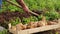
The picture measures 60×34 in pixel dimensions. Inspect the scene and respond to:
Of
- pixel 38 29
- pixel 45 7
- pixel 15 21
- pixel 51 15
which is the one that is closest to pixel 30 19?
pixel 15 21

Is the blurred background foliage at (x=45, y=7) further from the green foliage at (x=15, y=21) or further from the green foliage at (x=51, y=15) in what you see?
the green foliage at (x=15, y=21)

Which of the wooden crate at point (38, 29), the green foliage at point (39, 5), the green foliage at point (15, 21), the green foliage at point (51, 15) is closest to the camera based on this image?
the wooden crate at point (38, 29)

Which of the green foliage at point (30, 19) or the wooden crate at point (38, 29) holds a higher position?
the wooden crate at point (38, 29)

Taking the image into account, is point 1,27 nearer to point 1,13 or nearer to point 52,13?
point 1,13

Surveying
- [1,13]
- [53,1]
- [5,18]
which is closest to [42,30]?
[5,18]

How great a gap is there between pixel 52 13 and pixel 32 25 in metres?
1.38

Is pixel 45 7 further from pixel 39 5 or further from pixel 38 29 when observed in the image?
pixel 38 29

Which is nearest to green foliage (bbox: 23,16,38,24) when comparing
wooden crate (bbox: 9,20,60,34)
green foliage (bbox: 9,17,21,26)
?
green foliage (bbox: 9,17,21,26)

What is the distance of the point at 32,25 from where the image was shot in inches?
161

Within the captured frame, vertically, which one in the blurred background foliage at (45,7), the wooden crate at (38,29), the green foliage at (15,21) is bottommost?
the green foliage at (15,21)

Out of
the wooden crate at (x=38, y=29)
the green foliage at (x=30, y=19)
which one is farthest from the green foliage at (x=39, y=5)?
the wooden crate at (x=38, y=29)

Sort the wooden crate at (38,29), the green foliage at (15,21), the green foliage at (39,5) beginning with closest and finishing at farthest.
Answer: the wooden crate at (38,29) < the green foliage at (15,21) < the green foliage at (39,5)

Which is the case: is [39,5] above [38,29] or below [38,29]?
below

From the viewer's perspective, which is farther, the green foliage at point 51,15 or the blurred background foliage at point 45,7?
the blurred background foliage at point 45,7
